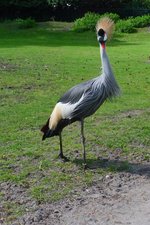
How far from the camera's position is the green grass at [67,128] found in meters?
7.17

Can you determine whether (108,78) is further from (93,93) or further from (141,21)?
(141,21)

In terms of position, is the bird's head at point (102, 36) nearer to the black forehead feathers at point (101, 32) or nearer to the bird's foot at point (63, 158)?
the black forehead feathers at point (101, 32)

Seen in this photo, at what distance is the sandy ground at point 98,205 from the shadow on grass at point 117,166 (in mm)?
251

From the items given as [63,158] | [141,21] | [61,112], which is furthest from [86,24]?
[61,112]

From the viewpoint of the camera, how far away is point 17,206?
6.11 m

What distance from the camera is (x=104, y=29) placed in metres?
7.30

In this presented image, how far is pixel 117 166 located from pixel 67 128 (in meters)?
2.16

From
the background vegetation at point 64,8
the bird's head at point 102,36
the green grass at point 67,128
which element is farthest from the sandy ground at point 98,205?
the background vegetation at point 64,8

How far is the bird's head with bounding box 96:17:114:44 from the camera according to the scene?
727cm

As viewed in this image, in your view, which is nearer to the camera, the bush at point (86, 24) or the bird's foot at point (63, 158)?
the bird's foot at point (63, 158)

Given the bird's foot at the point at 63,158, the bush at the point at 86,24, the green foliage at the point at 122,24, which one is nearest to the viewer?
the bird's foot at the point at 63,158

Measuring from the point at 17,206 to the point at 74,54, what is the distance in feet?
48.7

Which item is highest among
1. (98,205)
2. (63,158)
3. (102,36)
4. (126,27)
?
(102,36)

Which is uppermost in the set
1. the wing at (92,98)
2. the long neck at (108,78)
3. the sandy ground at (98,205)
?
the long neck at (108,78)
